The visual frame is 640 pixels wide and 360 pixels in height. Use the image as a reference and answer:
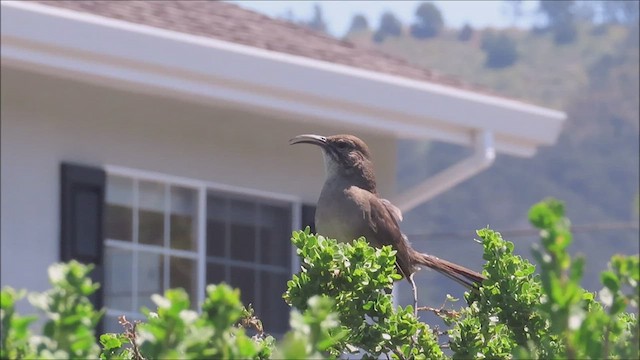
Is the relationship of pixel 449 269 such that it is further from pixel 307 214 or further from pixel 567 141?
pixel 567 141

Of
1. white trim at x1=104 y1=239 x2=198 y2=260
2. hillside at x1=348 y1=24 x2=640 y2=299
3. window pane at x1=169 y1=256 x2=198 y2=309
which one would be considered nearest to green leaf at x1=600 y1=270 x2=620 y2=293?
white trim at x1=104 y1=239 x2=198 y2=260

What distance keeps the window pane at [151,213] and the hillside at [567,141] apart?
11859mm

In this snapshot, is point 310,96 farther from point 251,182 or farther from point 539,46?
point 539,46

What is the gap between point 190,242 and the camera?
35.2ft

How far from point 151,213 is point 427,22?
40036 mm

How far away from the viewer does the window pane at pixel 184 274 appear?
34.8ft

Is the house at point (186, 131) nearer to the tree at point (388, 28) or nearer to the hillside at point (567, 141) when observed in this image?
the hillside at point (567, 141)

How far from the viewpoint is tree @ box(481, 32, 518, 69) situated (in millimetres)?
45469

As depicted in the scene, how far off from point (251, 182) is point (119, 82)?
1.75 m

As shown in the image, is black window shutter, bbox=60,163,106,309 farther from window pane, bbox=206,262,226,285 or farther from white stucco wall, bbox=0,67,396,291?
window pane, bbox=206,262,226,285

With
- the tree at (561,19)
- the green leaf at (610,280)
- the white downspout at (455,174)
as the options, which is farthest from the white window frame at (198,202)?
the tree at (561,19)

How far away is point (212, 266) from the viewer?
10.9 meters

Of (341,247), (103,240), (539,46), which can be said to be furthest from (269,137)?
(539,46)

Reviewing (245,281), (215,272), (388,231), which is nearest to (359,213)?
(388,231)
